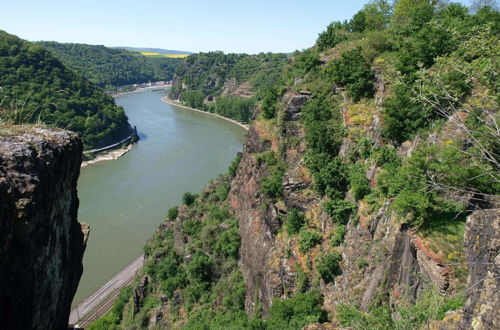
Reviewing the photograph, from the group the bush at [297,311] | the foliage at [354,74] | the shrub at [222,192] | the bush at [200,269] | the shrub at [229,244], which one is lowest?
the bush at [200,269]

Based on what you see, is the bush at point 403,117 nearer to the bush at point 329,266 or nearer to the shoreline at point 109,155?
the bush at point 329,266

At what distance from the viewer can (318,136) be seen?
17281mm

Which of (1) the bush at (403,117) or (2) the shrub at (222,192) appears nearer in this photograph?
(1) the bush at (403,117)

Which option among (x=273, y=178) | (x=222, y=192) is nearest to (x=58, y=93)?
(x=222, y=192)

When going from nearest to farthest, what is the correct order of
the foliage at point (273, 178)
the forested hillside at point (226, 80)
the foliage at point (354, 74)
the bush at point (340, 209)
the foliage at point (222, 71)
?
1. the bush at point (340, 209)
2. the foliage at point (354, 74)
3. the foliage at point (273, 178)
4. the forested hillside at point (226, 80)
5. the foliage at point (222, 71)

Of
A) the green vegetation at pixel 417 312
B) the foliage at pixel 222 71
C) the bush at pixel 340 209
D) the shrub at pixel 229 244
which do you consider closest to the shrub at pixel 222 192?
the shrub at pixel 229 244

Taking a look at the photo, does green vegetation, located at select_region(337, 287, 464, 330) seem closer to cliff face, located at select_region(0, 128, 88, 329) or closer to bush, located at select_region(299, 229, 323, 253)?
bush, located at select_region(299, 229, 323, 253)

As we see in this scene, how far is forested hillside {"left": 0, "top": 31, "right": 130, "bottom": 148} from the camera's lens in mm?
59844

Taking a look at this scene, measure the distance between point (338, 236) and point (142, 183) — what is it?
37162 mm

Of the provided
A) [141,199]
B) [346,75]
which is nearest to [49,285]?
[346,75]

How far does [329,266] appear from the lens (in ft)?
45.1

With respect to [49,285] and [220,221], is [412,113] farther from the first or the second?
[220,221]

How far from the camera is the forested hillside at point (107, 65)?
457 ft

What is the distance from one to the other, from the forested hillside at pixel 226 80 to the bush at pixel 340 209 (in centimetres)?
7208
